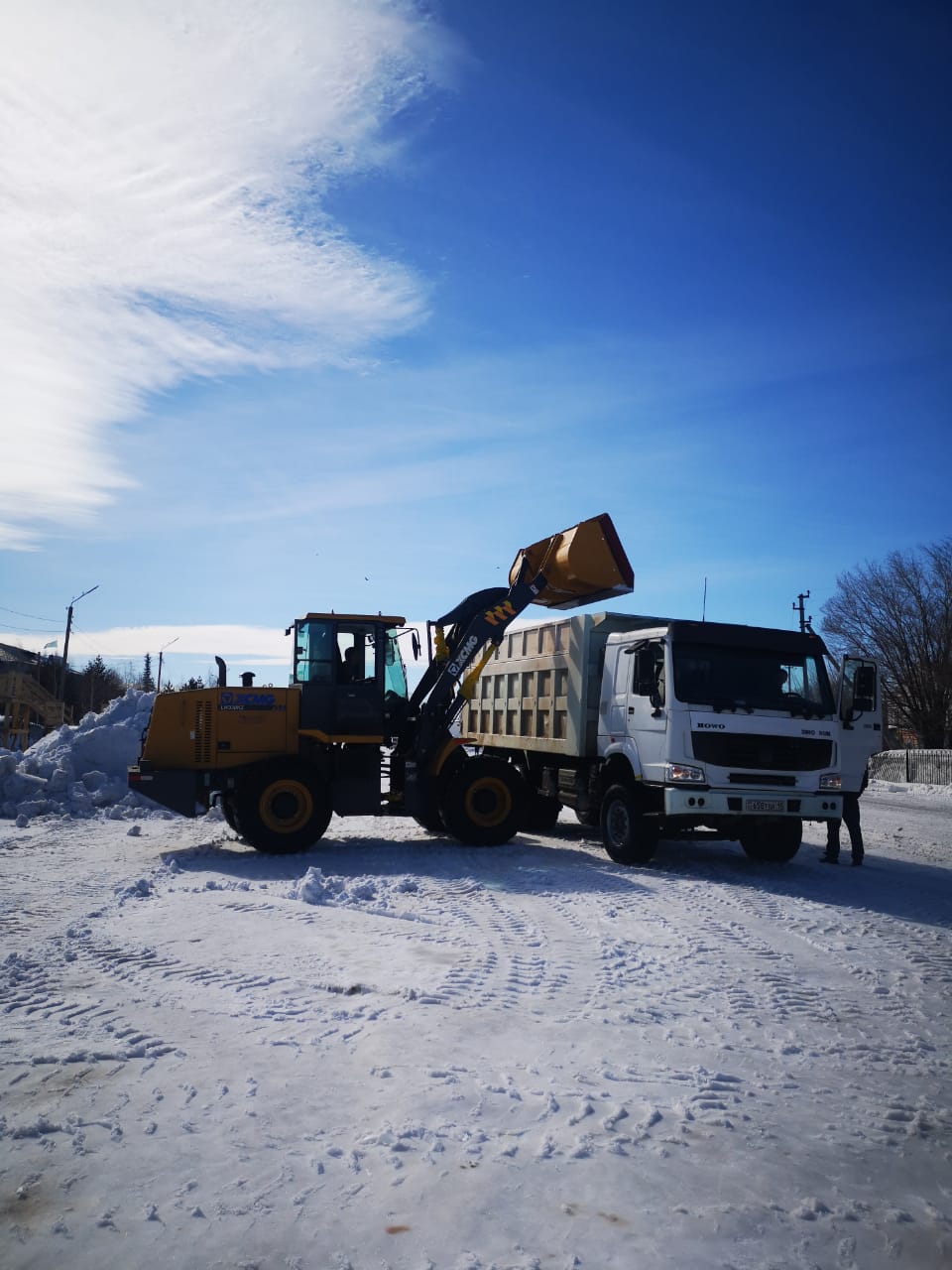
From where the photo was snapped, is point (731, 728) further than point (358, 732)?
No

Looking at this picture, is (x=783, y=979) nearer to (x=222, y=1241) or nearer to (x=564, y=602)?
(x=222, y=1241)

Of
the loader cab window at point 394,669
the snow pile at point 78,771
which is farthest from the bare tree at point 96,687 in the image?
the loader cab window at point 394,669

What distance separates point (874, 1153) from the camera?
3.75 meters

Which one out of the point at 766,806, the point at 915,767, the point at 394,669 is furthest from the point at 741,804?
the point at 915,767

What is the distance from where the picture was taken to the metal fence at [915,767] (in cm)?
3091

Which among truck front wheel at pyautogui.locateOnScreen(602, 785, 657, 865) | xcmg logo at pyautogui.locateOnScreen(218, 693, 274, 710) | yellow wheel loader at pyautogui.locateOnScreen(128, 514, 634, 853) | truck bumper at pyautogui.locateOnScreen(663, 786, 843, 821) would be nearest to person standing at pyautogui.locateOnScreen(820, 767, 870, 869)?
truck bumper at pyautogui.locateOnScreen(663, 786, 843, 821)

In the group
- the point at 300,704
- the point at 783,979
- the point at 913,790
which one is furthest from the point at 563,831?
the point at 913,790

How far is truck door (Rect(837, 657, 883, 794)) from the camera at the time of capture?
11.0 meters

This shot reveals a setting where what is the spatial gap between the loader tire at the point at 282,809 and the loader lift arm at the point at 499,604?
5.03 feet

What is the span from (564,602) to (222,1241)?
11140 millimetres

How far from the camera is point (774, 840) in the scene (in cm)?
1155

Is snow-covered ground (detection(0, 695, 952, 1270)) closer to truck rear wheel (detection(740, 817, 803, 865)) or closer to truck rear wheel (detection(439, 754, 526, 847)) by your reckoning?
truck rear wheel (detection(740, 817, 803, 865))

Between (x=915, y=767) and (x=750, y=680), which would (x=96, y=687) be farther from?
(x=750, y=680)

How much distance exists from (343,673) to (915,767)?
86.2 ft
